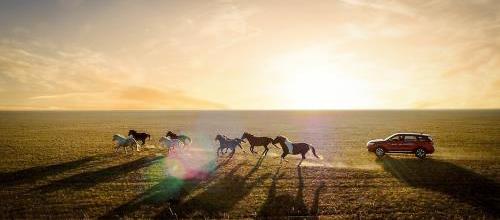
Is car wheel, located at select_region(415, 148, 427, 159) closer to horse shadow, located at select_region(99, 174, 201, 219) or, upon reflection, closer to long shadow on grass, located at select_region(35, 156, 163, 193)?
horse shadow, located at select_region(99, 174, 201, 219)

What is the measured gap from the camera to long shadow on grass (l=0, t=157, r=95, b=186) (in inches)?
870

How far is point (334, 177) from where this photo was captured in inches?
909

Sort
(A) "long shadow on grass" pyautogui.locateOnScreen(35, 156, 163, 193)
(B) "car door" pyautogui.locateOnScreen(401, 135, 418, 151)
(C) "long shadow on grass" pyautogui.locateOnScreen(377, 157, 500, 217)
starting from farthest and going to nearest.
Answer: (B) "car door" pyautogui.locateOnScreen(401, 135, 418, 151) → (A) "long shadow on grass" pyautogui.locateOnScreen(35, 156, 163, 193) → (C) "long shadow on grass" pyautogui.locateOnScreen(377, 157, 500, 217)

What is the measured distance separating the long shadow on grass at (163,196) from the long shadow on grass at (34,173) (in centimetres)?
779

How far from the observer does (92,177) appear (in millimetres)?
23031

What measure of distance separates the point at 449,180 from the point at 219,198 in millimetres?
13378

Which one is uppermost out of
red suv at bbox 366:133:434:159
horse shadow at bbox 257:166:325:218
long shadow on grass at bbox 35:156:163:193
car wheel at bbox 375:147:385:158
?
red suv at bbox 366:133:434:159

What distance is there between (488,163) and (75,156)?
31776 millimetres

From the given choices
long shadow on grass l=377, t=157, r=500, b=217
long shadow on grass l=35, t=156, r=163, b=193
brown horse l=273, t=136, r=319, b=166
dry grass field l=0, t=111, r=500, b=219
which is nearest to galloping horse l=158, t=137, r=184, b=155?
dry grass field l=0, t=111, r=500, b=219

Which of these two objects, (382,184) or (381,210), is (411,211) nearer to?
(381,210)

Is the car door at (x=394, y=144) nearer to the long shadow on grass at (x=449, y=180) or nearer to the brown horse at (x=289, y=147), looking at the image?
the long shadow on grass at (x=449, y=180)

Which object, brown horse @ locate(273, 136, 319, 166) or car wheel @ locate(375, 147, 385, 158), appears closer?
brown horse @ locate(273, 136, 319, 166)

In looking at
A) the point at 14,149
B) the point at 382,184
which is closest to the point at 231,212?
the point at 382,184

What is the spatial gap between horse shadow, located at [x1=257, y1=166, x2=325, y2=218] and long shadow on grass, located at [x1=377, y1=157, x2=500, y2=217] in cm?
633
